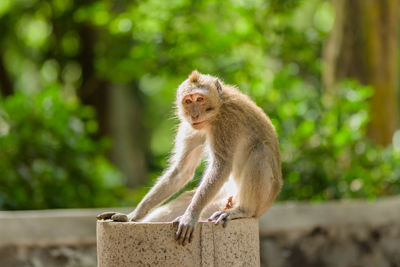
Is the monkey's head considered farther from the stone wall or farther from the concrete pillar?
the stone wall

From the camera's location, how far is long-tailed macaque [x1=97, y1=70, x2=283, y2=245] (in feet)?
15.6

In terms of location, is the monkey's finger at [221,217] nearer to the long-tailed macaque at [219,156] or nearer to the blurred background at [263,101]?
the long-tailed macaque at [219,156]

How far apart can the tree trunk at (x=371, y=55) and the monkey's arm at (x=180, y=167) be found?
18.9 ft

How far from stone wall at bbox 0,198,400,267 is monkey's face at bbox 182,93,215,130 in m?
2.97

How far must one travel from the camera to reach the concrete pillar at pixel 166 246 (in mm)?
4145

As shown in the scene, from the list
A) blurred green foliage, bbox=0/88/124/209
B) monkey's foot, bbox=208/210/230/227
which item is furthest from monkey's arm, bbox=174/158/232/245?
blurred green foliage, bbox=0/88/124/209

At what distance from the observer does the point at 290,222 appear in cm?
795

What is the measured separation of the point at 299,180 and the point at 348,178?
0.70 meters

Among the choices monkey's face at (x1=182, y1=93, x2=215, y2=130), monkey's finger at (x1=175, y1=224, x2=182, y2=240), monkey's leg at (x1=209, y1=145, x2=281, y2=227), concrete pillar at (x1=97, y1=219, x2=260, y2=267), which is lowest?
concrete pillar at (x1=97, y1=219, x2=260, y2=267)

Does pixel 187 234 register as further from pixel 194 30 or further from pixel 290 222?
pixel 194 30

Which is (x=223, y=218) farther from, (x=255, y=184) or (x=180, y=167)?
(x=180, y=167)

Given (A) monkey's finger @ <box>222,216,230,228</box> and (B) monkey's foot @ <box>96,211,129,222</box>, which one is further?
(B) monkey's foot @ <box>96,211,129,222</box>

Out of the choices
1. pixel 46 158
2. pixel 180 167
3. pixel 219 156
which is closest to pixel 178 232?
pixel 219 156

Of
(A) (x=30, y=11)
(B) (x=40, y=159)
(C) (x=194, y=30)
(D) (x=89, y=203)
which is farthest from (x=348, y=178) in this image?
(A) (x=30, y=11)
